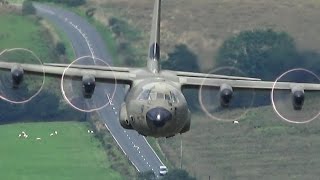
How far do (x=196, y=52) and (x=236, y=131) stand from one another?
640 centimetres

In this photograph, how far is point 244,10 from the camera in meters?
91.5

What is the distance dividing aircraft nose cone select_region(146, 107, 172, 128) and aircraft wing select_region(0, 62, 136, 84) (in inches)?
181

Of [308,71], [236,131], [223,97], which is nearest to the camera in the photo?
[223,97]

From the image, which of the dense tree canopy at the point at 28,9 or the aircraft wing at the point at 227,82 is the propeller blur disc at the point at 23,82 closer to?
the dense tree canopy at the point at 28,9

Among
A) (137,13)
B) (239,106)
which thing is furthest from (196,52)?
(137,13)

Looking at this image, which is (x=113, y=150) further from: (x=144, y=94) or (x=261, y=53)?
(x=144, y=94)

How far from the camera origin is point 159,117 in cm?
6531

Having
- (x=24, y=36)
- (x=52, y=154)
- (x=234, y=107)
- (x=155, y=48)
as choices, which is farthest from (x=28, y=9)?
(x=155, y=48)

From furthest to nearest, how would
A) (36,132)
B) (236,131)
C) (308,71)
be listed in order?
(36,132) → (236,131) → (308,71)

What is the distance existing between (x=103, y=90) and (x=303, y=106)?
11.7 metres

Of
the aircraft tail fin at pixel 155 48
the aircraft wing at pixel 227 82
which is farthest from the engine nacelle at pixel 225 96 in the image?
the aircraft tail fin at pixel 155 48

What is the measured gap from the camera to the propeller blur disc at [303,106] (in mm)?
84562

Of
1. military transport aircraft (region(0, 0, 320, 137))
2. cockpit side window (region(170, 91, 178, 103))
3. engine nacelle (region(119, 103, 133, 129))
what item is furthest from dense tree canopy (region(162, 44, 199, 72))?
cockpit side window (region(170, 91, 178, 103))

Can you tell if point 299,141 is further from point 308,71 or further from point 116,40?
point 116,40
